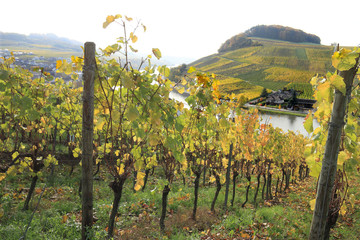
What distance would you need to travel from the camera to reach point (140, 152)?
2.64m

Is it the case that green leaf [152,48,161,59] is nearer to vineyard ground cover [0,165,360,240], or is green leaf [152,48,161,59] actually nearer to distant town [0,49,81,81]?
distant town [0,49,81,81]

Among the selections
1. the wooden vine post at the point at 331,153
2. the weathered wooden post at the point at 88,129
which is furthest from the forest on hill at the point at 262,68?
the wooden vine post at the point at 331,153

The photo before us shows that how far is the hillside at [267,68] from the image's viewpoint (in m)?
66.6

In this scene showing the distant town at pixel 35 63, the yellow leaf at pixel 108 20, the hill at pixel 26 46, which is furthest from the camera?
the hill at pixel 26 46

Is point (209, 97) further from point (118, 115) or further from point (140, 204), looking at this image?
point (140, 204)

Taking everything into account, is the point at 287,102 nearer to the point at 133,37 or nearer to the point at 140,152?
the point at 140,152

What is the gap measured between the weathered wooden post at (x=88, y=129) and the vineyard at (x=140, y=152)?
29 mm

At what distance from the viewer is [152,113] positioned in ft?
6.78

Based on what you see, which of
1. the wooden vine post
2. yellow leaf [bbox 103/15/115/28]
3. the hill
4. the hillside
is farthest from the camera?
the hill

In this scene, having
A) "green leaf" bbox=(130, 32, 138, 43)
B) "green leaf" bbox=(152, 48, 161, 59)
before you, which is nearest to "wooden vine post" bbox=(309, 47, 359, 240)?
"green leaf" bbox=(152, 48, 161, 59)

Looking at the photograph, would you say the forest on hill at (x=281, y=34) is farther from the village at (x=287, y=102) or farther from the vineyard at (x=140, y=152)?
the vineyard at (x=140, y=152)

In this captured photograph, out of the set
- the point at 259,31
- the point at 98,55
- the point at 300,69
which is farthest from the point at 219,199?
the point at 259,31

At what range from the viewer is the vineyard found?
6.42 feet

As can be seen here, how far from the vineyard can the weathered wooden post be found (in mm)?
29
